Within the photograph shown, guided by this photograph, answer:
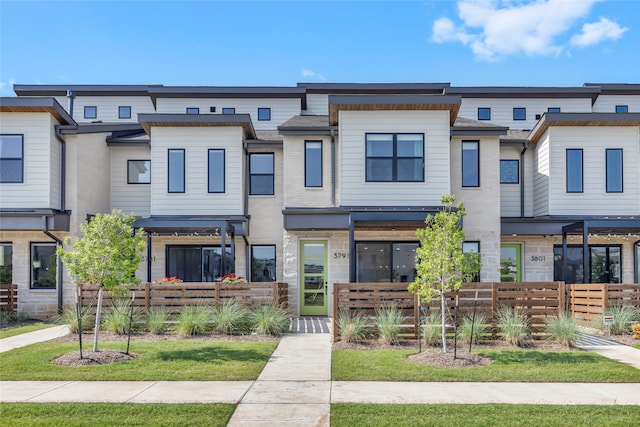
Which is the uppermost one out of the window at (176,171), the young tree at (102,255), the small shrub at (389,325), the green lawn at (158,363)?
the window at (176,171)

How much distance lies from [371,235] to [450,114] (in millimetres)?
4626

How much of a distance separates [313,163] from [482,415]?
1163cm

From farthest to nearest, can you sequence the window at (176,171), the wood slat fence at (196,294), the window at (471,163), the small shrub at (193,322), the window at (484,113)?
the window at (484,113) → the window at (176,171) → the window at (471,163) → the wood slat fence at (196,294) → the small shrub at (193,322)

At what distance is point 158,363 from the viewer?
951cm

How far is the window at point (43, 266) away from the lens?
54.9ft

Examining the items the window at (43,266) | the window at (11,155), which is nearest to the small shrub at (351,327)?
the window at (43,266)

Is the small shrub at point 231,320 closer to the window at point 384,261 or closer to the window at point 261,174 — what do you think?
the window at point 384,261

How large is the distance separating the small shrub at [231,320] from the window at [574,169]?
1167 cm

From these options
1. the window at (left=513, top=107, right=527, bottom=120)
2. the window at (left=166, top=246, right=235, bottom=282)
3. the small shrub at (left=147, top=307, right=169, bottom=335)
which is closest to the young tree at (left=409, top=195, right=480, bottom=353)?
the small shrub at (left=147, top=307, right=169, bottom=335)

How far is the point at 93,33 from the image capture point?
14641mm

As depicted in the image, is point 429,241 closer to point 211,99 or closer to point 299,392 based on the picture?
point 299,392

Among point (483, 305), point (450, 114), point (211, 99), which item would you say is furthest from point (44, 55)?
point (483, 305)

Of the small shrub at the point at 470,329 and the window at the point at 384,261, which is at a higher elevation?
the window at the point at 384,261

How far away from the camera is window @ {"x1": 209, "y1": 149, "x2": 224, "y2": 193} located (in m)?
17.3
